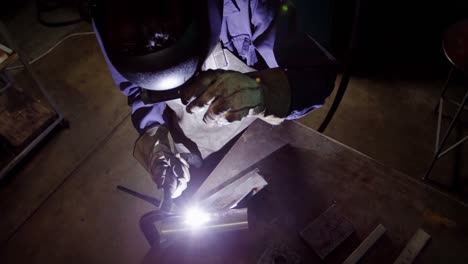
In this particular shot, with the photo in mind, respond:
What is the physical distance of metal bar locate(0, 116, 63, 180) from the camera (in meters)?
2.96

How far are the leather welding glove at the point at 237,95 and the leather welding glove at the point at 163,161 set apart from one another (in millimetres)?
460

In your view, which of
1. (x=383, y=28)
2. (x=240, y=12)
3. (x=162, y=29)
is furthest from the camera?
(x=383, y=28)

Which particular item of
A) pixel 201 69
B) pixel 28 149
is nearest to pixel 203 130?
pixel 201 69

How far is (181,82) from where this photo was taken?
0.95 m

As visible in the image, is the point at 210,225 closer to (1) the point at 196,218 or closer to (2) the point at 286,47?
(1) the point at 196,218

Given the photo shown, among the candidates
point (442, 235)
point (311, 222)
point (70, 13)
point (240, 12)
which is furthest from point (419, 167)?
point (70, 13)

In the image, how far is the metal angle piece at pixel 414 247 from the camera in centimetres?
112

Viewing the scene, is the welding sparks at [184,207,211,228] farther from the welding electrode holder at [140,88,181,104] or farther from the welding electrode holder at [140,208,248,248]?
the welding electrode holder at [140,88,181,104]

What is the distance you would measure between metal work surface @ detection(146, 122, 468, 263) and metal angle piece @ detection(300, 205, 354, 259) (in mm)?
24

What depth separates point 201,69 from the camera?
1.46m

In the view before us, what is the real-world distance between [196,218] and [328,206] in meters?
0.53

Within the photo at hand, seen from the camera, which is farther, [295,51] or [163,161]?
[163,161]

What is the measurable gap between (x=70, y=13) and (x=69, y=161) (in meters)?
2.48

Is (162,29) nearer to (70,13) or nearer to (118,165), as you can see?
(118,165)
